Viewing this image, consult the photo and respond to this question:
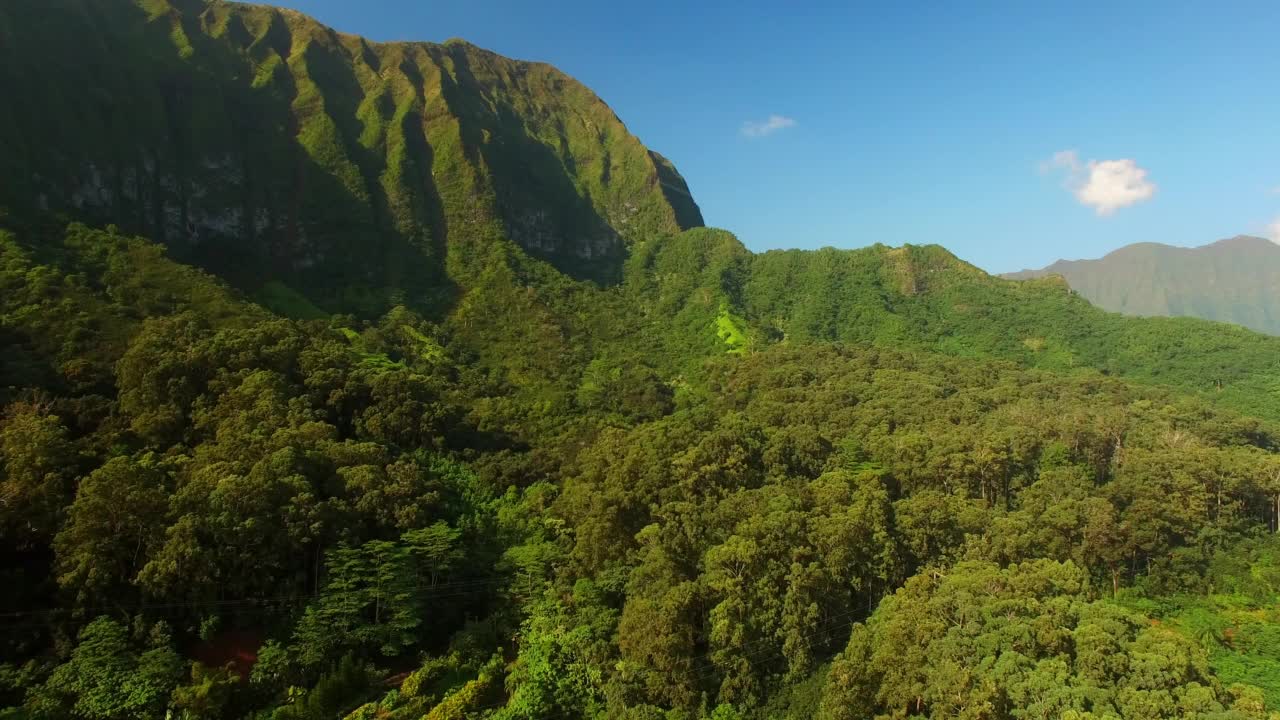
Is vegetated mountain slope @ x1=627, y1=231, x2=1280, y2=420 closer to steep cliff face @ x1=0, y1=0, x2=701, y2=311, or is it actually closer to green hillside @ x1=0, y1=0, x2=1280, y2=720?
green hillside @ x1=0, y1=0, x2=1280, y2=720

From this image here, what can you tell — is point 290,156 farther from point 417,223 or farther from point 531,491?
point 531,491

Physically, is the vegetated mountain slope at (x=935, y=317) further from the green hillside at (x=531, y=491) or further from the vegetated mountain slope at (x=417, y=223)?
the green hillside at (x=531, y=491)

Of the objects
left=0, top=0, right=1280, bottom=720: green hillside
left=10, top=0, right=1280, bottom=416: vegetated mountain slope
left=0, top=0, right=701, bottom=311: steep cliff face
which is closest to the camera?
left=0, top=0, right=1280, bottom=720: green hillside

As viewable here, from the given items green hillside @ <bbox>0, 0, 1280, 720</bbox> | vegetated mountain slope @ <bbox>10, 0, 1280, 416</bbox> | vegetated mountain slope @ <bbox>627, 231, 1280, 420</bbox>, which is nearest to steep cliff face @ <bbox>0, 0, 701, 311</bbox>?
vegetated mountain slope @ <bbox>10, 0, 1280, 416</bbox>

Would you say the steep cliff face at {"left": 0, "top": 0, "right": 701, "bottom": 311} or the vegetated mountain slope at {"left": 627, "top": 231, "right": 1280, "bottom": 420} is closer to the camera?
the vegetated mountain slope at {"left": 627, "top": 231, "right": 1280, "bottom": 420}

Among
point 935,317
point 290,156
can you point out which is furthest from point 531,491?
point 290,156
